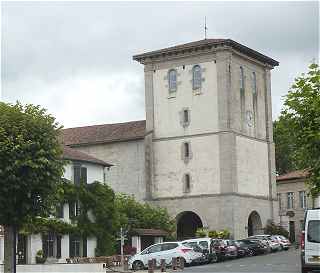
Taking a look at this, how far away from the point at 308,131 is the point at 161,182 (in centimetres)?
4276

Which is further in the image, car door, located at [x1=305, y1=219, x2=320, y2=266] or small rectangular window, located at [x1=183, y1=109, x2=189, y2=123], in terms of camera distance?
Answer: small rectangular window, located at [x1=183, y1=109, x2=189, y2=123]

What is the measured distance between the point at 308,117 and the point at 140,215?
3421cm

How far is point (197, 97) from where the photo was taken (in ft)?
250

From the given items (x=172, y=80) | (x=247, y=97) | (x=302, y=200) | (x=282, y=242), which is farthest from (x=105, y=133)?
(x=302, y=200)

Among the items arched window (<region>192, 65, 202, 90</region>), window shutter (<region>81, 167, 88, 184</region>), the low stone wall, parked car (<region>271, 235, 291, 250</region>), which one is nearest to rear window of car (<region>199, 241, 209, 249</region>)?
the low stone wall

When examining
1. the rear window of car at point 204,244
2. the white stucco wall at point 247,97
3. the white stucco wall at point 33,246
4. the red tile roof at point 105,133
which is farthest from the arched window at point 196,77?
the rear window of car at point 204,244

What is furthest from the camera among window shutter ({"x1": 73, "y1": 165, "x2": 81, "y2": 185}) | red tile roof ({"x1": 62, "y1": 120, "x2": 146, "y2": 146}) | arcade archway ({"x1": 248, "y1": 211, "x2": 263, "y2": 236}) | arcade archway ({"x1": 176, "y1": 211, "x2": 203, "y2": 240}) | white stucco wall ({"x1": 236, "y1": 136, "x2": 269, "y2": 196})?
red tile roof ({"x1": 62, "y1": 120, "x2": 146, "y2": 146})

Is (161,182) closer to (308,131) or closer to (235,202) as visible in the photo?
(235,202)

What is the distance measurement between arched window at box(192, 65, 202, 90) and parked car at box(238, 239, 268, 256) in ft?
59.6

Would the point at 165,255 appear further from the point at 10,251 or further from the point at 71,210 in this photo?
the point at 10,251

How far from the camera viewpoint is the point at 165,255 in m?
48.4

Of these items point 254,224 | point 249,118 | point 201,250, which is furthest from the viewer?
point 254,224

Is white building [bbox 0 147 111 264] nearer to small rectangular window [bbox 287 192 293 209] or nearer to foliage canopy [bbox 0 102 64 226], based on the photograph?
foliage canopy [bbox 0 102 64 226]

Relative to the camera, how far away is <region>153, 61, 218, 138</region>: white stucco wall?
7519 centimetres
